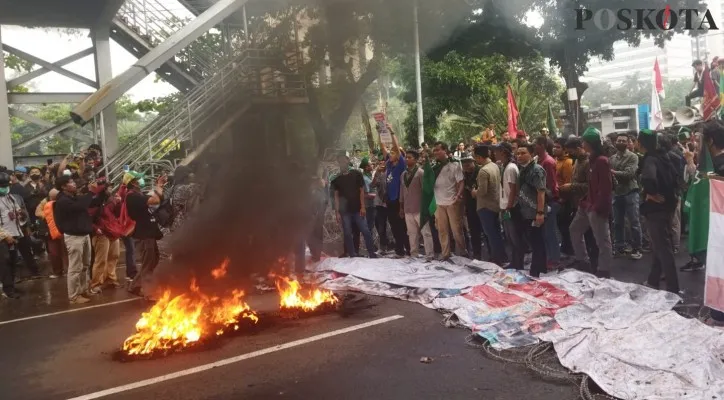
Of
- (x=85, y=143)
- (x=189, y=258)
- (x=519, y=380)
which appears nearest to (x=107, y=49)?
(x=85, y=143)

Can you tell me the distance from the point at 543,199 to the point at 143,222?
5265 millimetres

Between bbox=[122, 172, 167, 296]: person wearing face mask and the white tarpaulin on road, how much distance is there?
2.49 m

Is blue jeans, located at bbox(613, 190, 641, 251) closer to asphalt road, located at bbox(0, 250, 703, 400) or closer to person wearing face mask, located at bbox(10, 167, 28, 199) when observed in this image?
asphalt road, located at bbox(0, 250, 703, 400)

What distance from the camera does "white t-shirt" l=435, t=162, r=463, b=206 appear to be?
797 cm

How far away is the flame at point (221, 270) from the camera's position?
6.03 meters

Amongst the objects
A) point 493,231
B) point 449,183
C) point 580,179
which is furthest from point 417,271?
point 580,179

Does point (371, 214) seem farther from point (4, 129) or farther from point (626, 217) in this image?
point (4, 129)

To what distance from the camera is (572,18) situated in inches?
496

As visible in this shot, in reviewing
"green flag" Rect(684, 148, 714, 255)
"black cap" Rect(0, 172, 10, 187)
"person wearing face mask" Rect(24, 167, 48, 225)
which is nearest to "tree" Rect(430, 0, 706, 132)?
"green flag" Rect(684, 148, 714, 255)

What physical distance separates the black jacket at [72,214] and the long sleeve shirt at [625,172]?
7.23 meters

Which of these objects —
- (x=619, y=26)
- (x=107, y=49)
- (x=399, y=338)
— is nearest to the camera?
(x=399, y=338)

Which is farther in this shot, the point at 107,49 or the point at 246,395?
the point at 107,49

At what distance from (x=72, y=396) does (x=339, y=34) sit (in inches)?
167

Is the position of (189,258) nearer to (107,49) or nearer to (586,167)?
(586,167)
